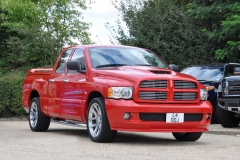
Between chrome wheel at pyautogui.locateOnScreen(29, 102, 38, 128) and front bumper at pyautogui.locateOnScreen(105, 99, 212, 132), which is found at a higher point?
front bumper at pyautogui.locateOnScreen(105, 99, 212, 132)

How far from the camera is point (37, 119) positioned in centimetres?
1384

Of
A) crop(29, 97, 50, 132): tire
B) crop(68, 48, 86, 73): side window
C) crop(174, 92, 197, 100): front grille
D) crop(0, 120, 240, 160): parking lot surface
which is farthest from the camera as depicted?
crop(29, 97, 50, 132): tire

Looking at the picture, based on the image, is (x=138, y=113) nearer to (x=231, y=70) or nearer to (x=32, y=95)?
(x=32, y=95)

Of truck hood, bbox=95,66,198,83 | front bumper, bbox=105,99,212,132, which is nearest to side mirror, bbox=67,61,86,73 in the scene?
truck hood, bbox=95,66,198,83

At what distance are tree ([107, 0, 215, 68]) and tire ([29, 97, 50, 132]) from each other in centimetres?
1248

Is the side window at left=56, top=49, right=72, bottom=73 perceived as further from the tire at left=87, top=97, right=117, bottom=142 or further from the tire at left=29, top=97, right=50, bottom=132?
the tire at left=87, top=97, right=117, bottom=142

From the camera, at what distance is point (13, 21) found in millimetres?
34125

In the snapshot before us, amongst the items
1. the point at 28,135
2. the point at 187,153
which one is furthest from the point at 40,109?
the point at 187,153

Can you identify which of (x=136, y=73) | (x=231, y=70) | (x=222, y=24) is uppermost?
(x=222, y=24)

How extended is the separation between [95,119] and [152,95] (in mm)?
1173

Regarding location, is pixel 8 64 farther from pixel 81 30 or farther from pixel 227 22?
pixel 227 22

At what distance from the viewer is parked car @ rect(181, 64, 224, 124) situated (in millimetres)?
17391

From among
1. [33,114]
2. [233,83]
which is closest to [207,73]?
[233,83]

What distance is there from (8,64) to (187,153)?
81.3 feet
